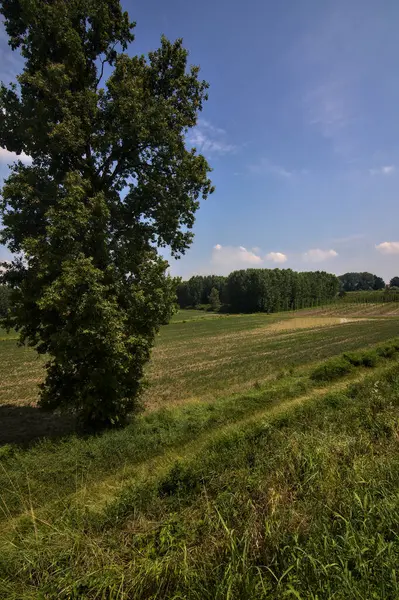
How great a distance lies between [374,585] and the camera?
10.7ft

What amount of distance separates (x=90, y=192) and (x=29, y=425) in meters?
10.8

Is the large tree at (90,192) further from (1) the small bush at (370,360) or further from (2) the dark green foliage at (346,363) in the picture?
(1) the small bush at (370,360)

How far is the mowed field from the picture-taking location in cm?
371

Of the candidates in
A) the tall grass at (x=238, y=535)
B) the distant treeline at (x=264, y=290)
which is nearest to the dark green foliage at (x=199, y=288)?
the distant treeline at (x=264, y=290)

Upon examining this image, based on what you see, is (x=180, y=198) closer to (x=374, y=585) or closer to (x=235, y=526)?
(x=235, y=526)

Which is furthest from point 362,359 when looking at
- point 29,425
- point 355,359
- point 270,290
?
point 270,290

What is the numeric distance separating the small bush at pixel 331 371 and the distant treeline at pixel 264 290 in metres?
101

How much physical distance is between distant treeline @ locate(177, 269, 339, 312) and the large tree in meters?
109

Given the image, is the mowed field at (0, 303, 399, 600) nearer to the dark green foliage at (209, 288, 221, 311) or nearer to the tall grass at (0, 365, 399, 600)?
the tall grass at (0, 365, 399, 600)

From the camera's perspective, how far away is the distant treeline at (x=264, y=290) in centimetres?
12088

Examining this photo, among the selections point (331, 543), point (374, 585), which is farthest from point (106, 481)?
point (374, 585)

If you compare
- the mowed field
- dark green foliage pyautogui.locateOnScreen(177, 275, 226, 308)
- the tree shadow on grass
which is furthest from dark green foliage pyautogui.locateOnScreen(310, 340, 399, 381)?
dark green foliage pyautogui.locateOnScreen(177, 275, 226, 308)

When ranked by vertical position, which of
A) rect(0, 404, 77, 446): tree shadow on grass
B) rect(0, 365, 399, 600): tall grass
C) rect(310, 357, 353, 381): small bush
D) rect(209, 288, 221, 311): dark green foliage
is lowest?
rect(0, 404, 77, 446): tree shadow on grass

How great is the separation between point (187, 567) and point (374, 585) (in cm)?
216
